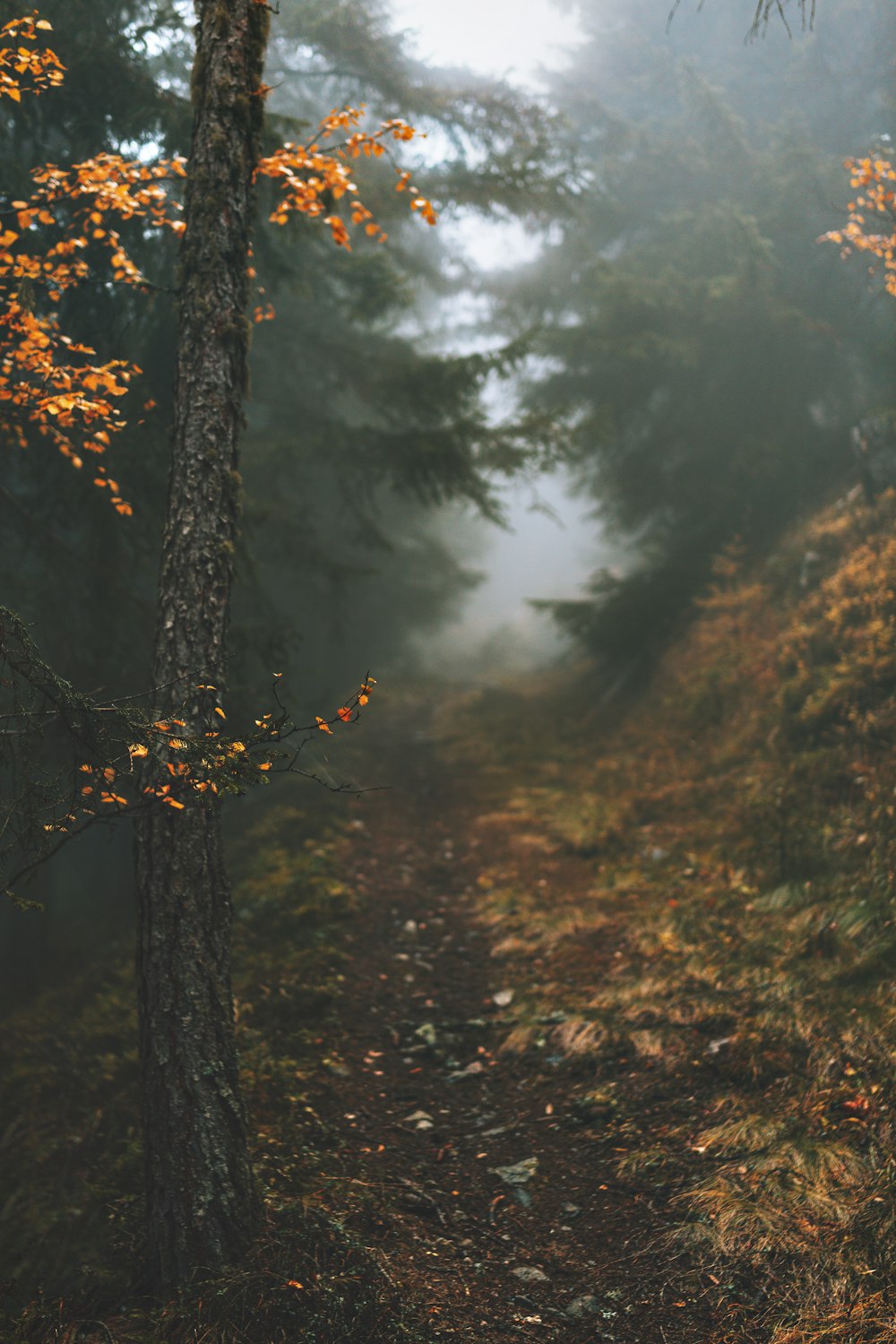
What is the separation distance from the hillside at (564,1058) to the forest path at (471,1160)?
18 millimetres

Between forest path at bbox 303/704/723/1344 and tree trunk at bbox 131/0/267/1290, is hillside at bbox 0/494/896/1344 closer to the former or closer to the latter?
forest path at bbox 303/704/723/1344

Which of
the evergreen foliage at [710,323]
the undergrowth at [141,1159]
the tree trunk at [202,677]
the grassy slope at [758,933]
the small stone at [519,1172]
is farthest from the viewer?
the evergreen foliage at [710,323]

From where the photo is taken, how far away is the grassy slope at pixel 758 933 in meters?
3.48

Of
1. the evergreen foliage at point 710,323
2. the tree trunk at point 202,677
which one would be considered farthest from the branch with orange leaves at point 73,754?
the evergreen foliage at point 710,323

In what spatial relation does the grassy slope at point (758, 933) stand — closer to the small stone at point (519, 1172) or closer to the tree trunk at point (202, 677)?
the small stone at point (519, 1172)

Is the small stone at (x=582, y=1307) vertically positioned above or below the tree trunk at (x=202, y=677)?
below

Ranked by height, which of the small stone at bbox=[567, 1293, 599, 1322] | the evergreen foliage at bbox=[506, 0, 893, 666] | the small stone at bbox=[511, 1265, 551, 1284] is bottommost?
the small stone at bbox=[567, 1293, 599, 1322]

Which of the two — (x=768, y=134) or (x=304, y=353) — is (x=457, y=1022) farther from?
(x=768, y=134)

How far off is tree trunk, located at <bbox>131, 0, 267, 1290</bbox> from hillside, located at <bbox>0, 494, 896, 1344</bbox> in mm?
355

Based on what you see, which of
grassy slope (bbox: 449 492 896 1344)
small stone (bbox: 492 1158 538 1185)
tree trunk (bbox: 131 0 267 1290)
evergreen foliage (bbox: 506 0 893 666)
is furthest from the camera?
evergreen foliage (bbox: 506 0 893 666)

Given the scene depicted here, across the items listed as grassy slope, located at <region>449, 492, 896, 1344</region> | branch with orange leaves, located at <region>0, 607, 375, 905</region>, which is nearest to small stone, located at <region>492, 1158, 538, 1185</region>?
grassy slope, located at <region>449, 492, 896, 1344</region>

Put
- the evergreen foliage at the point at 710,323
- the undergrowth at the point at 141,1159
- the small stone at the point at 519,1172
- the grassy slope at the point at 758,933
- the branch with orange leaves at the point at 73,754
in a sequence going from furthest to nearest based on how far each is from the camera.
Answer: the evergreen foliage at the point at 710,323
the small stone at the point at 519,1172
the grassy slope at the point at 758,933
the undergrowth at the point at 141,1159
the branch with orange leaves at the point at 73,754

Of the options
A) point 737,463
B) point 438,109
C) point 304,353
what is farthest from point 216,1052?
point 438,109

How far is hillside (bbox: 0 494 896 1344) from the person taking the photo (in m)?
3.37
